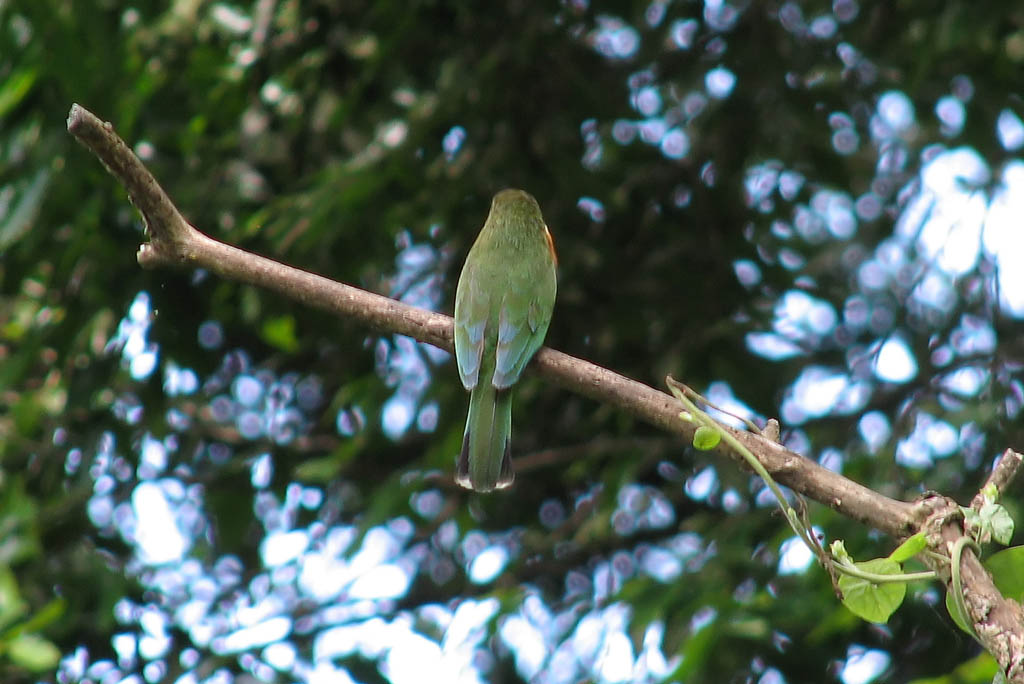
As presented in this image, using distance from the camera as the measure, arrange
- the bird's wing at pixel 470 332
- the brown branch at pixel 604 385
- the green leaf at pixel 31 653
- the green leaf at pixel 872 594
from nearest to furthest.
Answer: the brown branch at pixel 604 385, the green leaf at pixel 872 594, the bird's wing at pixel 470 332, the green leaf at pixel 31 653

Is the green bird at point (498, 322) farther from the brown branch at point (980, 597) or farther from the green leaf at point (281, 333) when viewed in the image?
the brown branch at point (980, 597)

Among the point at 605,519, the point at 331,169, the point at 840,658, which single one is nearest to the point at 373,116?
the point at 331,169

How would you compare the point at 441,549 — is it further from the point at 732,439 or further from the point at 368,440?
the point at 732,439

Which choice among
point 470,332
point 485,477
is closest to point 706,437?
point 485,477

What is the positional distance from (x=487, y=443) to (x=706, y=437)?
4.39ft

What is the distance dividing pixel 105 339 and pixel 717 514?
2642mm

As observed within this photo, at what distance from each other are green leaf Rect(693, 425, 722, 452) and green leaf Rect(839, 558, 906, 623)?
33 cm

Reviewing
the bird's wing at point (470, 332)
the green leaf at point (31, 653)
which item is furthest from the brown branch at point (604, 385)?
the green leaf at point (31, 653)

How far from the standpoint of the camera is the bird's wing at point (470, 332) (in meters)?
3.53

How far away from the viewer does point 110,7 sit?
4.02m

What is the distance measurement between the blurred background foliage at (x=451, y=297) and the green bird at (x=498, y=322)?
1.83 feet

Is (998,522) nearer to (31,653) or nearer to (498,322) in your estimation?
(498,322)

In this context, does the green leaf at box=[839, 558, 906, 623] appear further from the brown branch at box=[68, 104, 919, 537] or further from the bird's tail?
the bird's tail

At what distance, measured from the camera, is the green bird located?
136 inches
